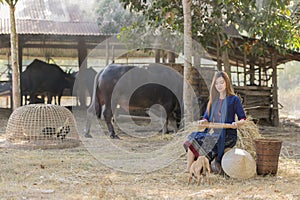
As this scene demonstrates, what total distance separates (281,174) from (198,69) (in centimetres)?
650

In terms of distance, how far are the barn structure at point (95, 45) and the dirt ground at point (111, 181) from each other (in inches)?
147

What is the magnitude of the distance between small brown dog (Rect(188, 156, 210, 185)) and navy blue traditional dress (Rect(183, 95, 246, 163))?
339mm

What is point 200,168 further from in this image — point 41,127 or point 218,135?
point 41,127

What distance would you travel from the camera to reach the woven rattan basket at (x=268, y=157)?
4984 millimetres

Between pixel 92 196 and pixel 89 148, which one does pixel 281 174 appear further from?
pixel 89 148

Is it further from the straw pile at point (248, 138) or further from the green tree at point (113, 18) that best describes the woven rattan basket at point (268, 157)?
the green tree at point (113, 18)

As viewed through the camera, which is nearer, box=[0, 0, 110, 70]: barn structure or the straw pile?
the straw pile

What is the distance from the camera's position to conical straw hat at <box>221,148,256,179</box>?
471cm

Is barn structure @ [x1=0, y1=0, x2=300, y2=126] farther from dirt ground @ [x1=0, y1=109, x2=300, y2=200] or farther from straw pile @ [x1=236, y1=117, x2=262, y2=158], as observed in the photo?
dirt ground @ [x1=0, y1=109, x2=300, y2=200]

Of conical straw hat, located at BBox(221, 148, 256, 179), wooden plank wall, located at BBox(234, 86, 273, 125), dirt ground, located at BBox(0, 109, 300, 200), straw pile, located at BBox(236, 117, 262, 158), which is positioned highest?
wooden plank wall, located at BBox(234, 86, 273, 125)

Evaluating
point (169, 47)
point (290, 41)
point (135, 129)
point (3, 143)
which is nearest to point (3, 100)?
point (169, 47)

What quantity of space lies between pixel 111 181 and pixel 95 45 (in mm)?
13896

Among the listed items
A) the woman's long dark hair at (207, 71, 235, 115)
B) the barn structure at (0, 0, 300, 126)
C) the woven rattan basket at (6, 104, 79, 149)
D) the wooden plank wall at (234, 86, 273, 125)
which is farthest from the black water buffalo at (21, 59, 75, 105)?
the woman's long dark hair at (207, 71, 235, 115)

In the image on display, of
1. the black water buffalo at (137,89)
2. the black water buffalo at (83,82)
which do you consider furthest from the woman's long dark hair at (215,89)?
the black water buffalo at (83,82)
